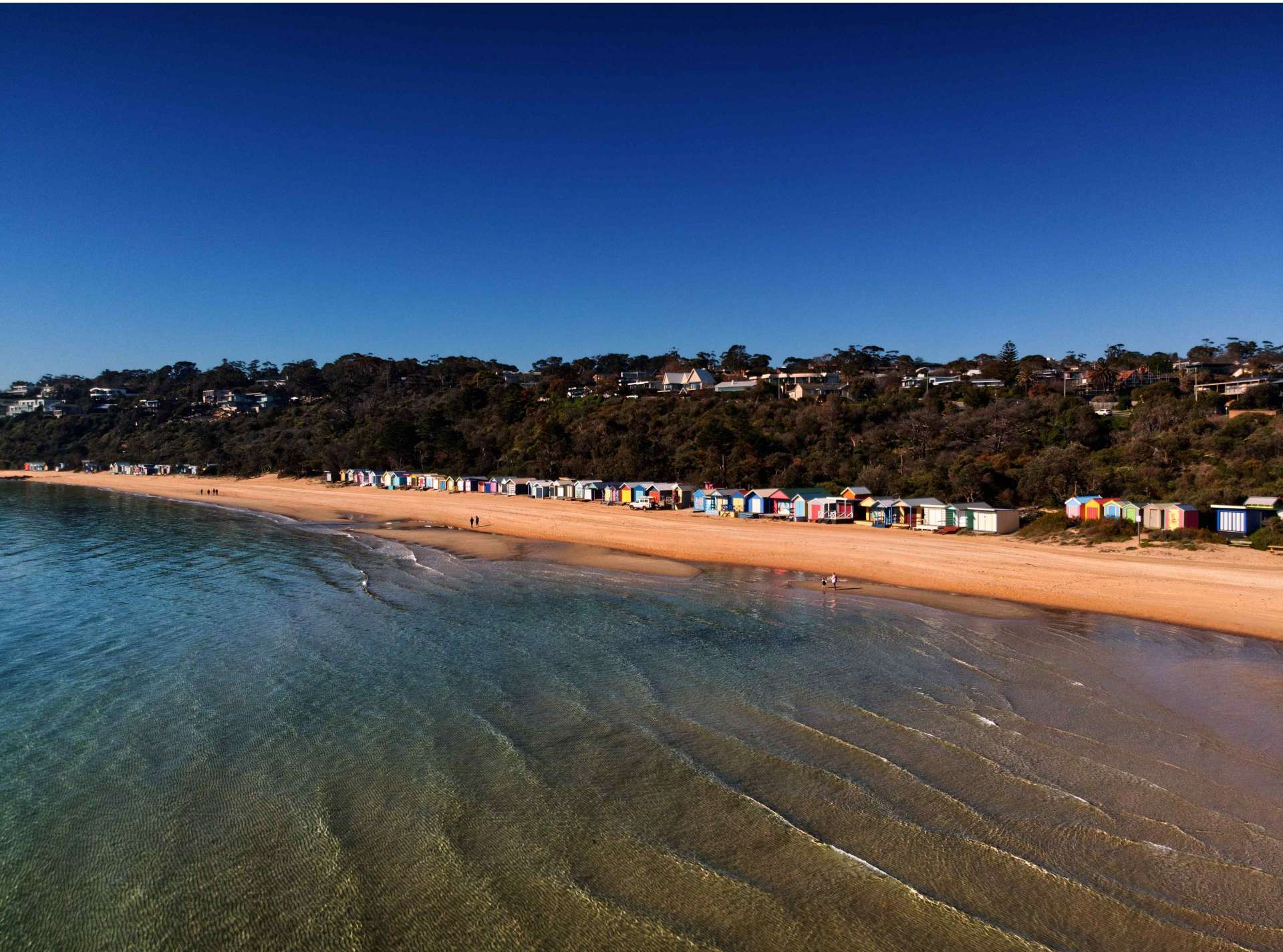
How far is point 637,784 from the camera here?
11.3m

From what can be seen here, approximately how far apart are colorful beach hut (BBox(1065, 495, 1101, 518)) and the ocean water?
13942 mm

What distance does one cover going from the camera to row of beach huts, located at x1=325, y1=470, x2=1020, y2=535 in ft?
115

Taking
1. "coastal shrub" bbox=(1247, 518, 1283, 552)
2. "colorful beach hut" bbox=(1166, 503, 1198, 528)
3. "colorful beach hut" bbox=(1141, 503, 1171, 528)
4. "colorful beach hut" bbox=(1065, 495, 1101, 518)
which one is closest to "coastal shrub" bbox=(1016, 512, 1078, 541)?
"colorful beach hut" bbox=(1065, 495, 1101, 518)

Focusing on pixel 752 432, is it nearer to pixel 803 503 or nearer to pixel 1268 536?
pixel 803 503

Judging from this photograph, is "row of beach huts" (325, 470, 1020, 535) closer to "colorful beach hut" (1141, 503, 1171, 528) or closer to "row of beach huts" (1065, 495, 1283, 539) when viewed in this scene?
"row of beach huts" (1065, 495, 1283, 539)

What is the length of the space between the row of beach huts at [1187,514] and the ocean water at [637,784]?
12.5m

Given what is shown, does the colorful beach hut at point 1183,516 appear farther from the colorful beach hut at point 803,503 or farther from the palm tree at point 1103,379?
the palm tree at point 1103,379

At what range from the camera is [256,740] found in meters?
13.1

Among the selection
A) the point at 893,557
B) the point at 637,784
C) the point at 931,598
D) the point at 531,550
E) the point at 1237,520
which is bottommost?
the point at 637,784

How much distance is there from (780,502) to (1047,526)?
13772 millimetres

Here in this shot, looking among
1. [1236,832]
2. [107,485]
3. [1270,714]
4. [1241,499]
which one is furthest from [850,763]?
[107,485]

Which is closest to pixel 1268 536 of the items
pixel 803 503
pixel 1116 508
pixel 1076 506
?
pixel 1116 508

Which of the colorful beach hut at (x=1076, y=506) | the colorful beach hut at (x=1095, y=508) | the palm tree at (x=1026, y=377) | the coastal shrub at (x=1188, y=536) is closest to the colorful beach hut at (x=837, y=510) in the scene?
the colorful beach hut at (x=1076, y=506)

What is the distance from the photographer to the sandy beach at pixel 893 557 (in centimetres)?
2234
